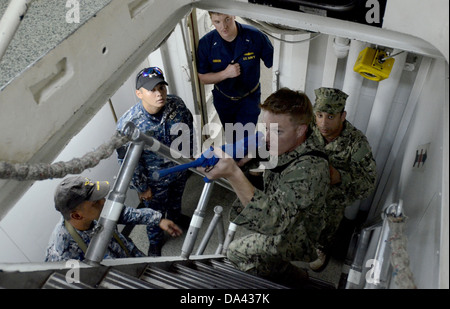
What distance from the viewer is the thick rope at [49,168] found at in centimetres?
106

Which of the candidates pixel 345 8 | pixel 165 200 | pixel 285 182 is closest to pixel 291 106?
pixel 285 182

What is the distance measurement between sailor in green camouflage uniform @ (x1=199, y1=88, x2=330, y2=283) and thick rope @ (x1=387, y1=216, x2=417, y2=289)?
635 millimetres

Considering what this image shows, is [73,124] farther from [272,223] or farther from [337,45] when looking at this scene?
[337,45]

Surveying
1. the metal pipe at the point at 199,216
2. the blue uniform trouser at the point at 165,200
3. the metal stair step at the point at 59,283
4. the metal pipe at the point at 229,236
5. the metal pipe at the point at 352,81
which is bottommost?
the metal stair step at the point at 59,283

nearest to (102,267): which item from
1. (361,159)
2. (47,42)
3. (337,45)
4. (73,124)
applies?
(73,124)

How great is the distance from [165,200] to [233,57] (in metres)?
1.47

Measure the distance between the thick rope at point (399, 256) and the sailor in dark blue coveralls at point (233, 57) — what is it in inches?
93.0

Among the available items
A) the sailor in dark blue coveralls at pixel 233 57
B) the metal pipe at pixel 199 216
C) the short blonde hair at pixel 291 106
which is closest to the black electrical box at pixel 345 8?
the short blonde hair at pixel 291 106

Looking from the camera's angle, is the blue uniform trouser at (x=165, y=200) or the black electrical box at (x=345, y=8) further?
the blue uniform trouser at (x=165, y=200)

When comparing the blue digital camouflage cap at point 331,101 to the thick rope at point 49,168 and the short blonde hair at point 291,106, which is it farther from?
the thick rope at point 49,168

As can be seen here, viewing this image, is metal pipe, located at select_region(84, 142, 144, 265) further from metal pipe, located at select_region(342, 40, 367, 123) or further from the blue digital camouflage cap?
metal pipe, located at select_region(342, 40, 367, 123)

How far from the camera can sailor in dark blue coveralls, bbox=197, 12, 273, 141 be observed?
3309 mm
